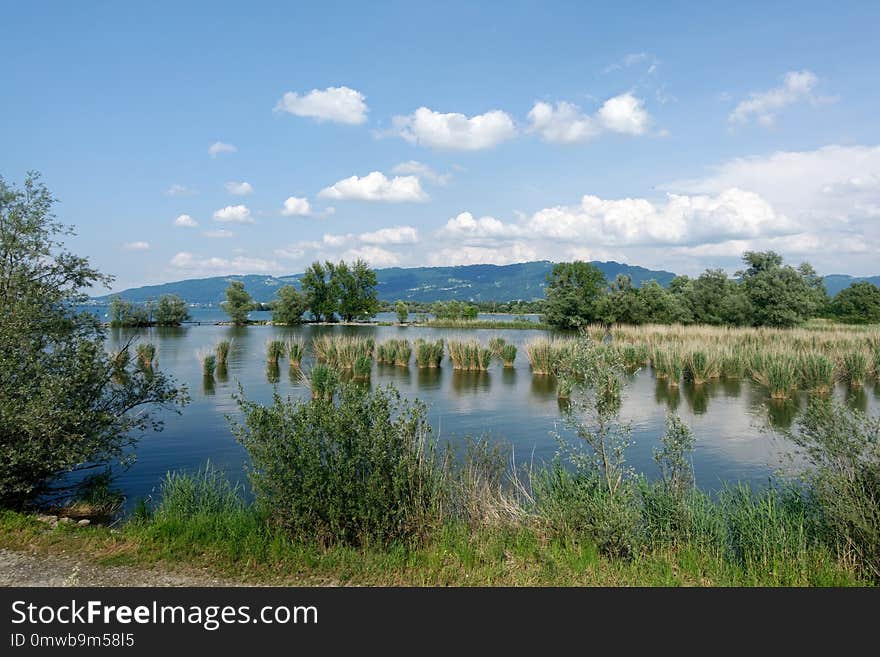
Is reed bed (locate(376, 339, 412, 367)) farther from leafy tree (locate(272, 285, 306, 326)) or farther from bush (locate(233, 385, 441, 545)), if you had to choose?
leafy tree (locate(272, 285, 306, 326))

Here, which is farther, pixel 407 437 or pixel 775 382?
pixel 775 382

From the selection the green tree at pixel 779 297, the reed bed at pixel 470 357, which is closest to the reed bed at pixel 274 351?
the reed bed at pixel 470 357

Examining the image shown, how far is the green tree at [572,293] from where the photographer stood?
52.6m

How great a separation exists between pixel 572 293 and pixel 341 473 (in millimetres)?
49842

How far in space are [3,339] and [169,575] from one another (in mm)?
4410

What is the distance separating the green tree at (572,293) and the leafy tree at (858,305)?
1124 inches

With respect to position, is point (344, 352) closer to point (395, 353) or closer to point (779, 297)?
point (395, 353)

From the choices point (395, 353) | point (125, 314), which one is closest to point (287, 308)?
point (125, 314)

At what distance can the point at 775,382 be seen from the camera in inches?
704

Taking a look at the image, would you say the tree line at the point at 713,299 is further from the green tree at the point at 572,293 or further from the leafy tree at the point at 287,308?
the leafy tree at the point at 287,308
